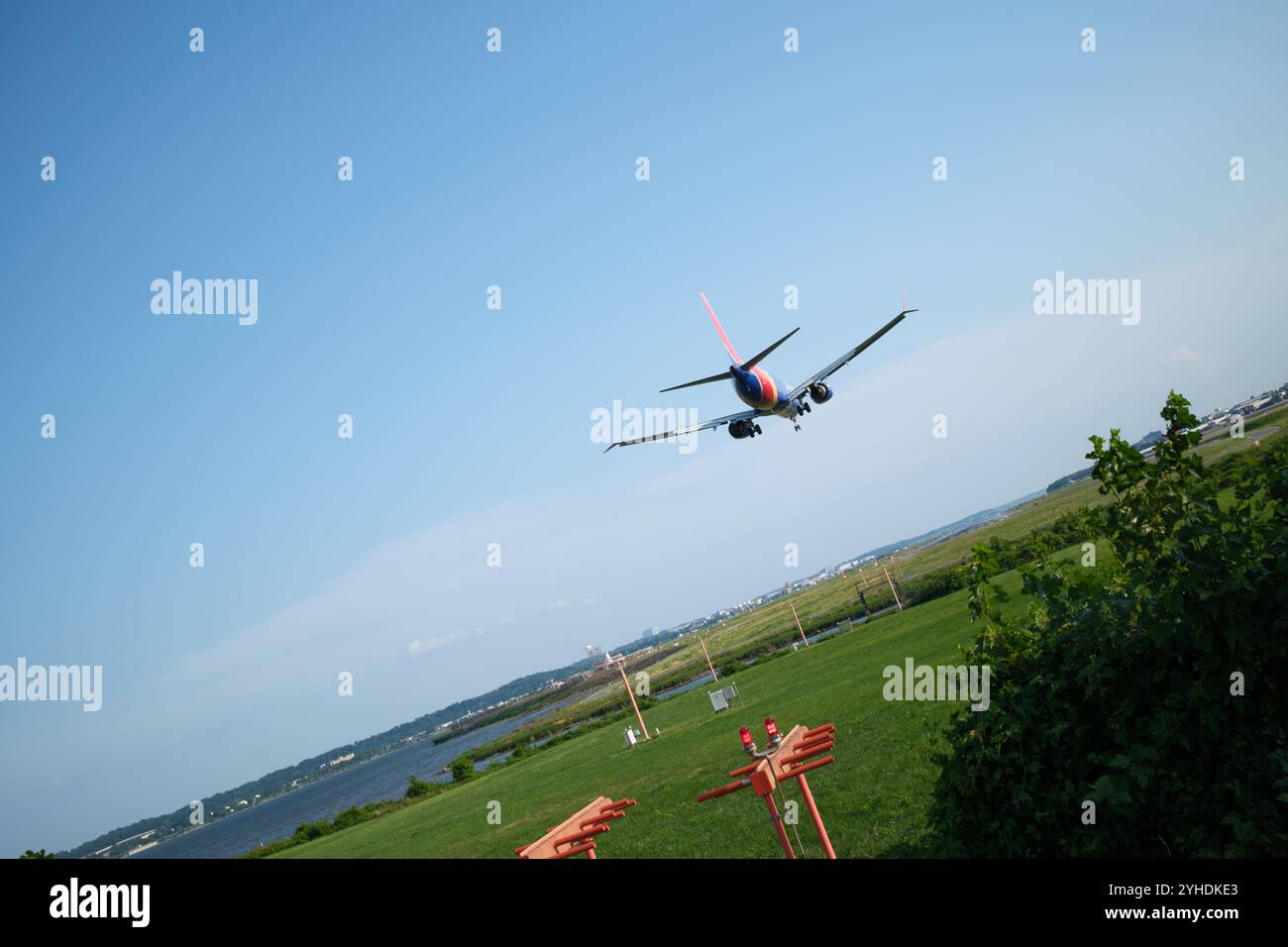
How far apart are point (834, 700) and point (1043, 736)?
19594mm

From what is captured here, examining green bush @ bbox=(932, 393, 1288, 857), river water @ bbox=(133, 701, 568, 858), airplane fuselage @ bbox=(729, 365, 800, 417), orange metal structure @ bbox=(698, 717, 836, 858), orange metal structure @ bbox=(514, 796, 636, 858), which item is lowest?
river water @ bbox=(133, 701, 568, 858)

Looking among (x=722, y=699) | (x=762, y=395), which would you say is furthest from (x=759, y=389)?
(x=722, y=699)

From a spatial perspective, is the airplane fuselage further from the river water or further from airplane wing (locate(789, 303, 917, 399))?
the river water

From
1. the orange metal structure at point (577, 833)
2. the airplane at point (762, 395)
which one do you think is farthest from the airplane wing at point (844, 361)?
the orange metal structure at point (577, 833)

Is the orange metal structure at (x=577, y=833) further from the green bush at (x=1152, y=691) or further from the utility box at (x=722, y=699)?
the utility box at (x=722, y=699)

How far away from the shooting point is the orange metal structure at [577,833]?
7.37 m

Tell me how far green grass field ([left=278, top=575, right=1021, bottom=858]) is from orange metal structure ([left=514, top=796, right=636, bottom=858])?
9.66 ft

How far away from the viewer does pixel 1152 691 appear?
5.80 metres

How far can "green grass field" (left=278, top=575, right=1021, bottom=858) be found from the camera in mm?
14016

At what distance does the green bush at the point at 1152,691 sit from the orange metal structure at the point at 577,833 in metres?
2.84

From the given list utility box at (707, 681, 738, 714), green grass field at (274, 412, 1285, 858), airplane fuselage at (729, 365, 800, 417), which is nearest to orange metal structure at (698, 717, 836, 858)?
green grass field at (274, 412, 1285, 858)
